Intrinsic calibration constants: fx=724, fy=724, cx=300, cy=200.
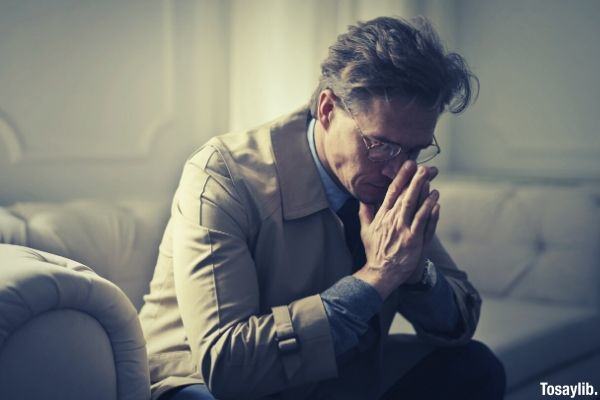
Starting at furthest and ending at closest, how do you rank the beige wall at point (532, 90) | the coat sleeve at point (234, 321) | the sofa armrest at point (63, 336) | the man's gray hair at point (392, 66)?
the beige wall at point (532, 90), the man's gray hair at point (392, 66), the coat sleeve at point (234, 321), the sofa armrest at point (63, 336)

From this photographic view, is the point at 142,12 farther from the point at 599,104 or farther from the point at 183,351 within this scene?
the point at 599,104

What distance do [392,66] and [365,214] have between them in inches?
9.5

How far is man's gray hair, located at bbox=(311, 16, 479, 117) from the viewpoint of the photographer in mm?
1109

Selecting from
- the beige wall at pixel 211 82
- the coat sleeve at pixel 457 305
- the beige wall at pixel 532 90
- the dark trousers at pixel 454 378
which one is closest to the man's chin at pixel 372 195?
the coat sleeve at pixel 457 305

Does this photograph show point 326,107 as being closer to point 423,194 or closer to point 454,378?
point 423,194

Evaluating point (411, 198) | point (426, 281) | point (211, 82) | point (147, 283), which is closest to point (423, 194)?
point (411, 198)

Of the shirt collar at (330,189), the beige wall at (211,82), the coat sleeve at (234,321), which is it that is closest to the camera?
the coat sleeve at (234,321)

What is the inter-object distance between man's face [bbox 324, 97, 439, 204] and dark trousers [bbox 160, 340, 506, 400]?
30 centimetres

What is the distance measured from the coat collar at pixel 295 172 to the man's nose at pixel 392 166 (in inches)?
4.2

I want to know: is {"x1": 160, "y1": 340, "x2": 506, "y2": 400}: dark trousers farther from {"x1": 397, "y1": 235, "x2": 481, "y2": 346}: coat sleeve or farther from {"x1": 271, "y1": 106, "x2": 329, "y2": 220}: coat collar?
{"x1": 271, "y1": 106, "x2": 329, "y2": 220}: coat collar

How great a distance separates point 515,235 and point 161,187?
101 centimetres

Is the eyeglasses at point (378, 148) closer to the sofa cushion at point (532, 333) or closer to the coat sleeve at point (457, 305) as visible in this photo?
the coat sleeve at point (457, 305)

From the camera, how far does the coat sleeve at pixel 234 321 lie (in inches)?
39.4

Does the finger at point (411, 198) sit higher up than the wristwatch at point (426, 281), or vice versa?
the finger at point (411, 198)
